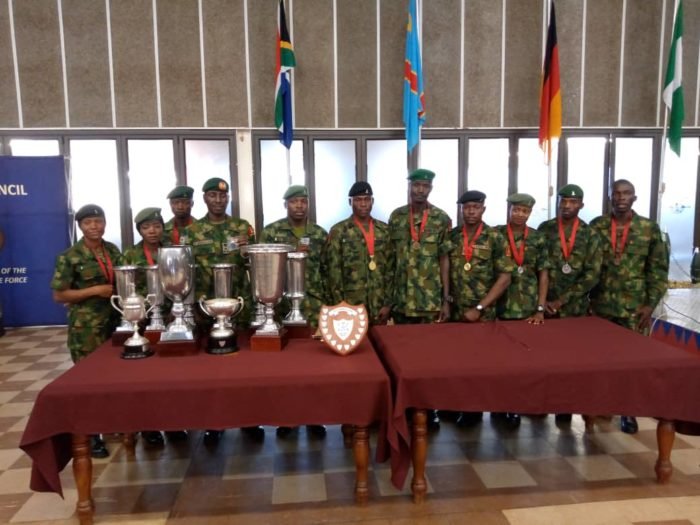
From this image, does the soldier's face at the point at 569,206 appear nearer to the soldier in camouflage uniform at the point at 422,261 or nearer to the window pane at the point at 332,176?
the soldier in camouflage uniform at the point at 422,261

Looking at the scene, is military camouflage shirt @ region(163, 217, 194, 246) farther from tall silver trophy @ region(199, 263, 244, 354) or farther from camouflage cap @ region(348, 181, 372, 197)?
camouflage cap @ region(348, 181, 372, 197)

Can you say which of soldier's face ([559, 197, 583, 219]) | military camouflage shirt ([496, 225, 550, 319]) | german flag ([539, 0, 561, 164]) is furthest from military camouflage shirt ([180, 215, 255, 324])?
german flag ([539, 0, 561, 164])

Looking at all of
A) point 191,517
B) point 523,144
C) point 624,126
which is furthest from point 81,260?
point 624,126

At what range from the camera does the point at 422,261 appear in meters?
3.23

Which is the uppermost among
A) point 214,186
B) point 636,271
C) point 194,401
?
point 214,186

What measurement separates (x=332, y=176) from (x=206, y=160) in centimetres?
152

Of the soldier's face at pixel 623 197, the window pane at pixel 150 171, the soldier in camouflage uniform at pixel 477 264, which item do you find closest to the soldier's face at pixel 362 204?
the soldier in camouflage uniform at pixel 477 264

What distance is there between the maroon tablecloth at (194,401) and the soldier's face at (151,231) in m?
0.95

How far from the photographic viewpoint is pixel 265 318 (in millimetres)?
2439

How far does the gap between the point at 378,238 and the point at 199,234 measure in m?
1.18

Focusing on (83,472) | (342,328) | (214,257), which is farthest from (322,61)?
(83,472)

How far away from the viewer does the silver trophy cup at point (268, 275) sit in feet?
7.59

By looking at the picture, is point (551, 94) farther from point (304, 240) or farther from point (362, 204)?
point (304, 240)

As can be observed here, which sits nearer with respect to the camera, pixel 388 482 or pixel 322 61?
pixel 388 482
